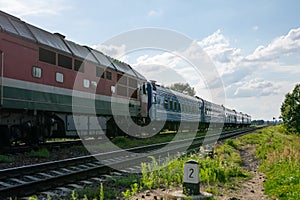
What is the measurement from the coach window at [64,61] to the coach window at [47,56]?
14.6 inches

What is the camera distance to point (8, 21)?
36.8 ft

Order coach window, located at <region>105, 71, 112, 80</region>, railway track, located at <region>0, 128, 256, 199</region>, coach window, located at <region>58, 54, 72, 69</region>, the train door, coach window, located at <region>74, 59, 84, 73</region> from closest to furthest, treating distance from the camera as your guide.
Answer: railway track, located at <region>0, 128, 256, 199</region>
coach window, located at <region>58, 54, 72, 69</region>
coach window, located at <region>74, 59, 84, 73</region>
coach window, located at <region>105, 71, 112, 80</region>
the train door

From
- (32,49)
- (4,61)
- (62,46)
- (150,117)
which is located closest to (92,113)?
(62,46)

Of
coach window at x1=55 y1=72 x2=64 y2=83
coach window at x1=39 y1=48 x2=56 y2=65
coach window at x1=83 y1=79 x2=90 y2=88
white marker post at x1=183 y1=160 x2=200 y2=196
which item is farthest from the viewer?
coach window at x1=83 y1=79 x2=90 y2=88

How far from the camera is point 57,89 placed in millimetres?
13117

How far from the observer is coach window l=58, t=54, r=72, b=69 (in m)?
13.4

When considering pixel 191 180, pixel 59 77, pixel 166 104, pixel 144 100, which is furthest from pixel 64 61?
pixel 166 104

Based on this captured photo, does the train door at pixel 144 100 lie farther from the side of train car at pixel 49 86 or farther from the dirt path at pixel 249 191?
the dirt path at pixel 249 191

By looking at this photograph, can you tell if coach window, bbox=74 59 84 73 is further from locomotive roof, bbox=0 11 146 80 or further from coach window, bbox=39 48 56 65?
coach window, bbox=39 48 56 65

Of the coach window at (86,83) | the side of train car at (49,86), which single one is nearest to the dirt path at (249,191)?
the side of train car at (49,86)

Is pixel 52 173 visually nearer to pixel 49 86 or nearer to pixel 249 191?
pixel 249 191

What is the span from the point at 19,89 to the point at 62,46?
3292 millimetres

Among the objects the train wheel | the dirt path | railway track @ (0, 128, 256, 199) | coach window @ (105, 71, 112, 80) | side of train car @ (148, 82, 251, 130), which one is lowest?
the dirt path

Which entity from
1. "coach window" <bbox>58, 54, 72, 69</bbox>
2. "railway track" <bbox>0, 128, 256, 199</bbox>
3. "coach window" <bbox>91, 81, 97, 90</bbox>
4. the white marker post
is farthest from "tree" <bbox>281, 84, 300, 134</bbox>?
the white marker post
